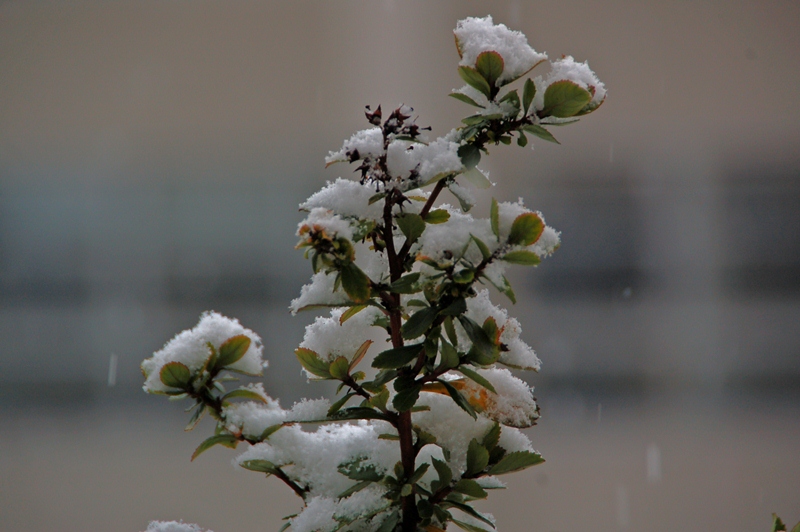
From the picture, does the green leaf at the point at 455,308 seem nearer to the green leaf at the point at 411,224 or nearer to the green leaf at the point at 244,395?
the green leaf at the point at 411,224

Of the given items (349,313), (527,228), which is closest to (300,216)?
(349,313)

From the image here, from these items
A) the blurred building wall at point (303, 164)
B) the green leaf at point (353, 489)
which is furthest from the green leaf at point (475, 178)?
the blurred building wall at point (303, 164)

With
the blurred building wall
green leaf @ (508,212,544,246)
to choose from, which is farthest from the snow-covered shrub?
the blurred building wall

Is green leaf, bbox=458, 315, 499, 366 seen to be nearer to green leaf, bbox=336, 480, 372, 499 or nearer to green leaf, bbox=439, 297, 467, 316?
green leaf, bbox=439, 297, 467, 316

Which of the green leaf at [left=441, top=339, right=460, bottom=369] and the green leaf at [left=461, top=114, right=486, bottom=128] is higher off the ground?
the green leaf at [left=461, top=114, right=486, bottom=128]

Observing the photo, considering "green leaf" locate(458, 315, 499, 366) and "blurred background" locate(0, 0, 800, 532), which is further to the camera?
"blurred background" locate(0, 0, 800, 532)

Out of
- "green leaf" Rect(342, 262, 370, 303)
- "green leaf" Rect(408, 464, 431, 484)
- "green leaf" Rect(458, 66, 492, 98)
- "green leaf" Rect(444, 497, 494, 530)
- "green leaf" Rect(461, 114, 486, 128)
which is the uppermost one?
"green leaf" Rect(458, 66, 492, 98)
